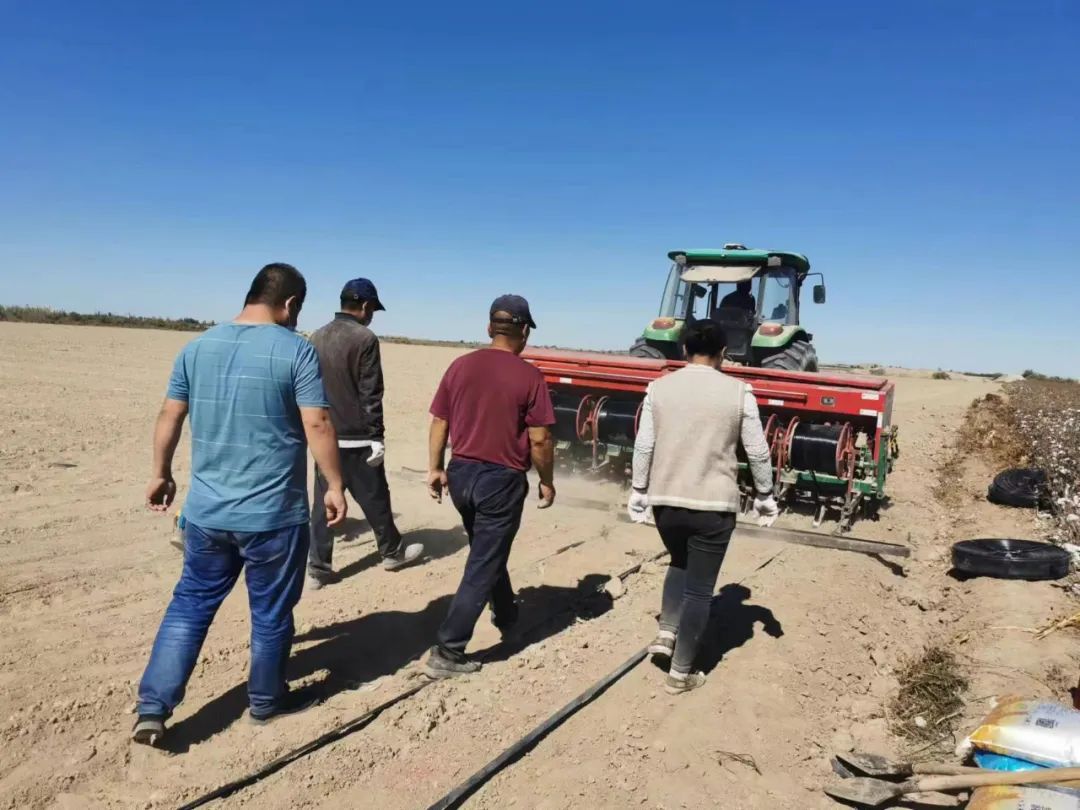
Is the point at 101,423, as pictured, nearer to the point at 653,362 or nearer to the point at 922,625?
the point at 653,362

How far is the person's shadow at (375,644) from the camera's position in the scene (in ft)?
11.0

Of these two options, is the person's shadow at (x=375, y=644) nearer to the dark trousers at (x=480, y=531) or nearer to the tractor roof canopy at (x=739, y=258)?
the dark trousers at (x=480, y=531)

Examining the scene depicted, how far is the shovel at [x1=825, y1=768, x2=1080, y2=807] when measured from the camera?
2541 millimetres

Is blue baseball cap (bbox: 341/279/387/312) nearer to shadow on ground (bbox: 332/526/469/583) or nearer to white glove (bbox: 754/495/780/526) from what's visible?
shadow on ground (bbox: 332/526/469/583)

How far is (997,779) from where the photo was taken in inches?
105

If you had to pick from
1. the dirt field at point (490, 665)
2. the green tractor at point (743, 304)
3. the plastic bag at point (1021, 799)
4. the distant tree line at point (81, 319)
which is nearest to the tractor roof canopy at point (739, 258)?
the green tractor at point (743, 304)

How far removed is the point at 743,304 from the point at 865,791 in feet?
23.4

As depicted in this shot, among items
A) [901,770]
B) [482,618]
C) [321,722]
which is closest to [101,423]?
[482,618]

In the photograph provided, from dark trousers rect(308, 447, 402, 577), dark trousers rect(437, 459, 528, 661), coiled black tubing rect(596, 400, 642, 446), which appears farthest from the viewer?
coiled black tubing rect(596, 400, 642, 446)

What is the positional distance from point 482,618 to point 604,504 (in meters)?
2.96

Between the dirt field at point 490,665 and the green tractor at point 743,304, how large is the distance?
244cm

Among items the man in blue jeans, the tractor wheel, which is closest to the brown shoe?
the man in blue jeans

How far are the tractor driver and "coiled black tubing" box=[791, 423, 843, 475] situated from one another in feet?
8.28

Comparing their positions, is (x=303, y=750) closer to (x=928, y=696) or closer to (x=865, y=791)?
(x=865, y=791)
